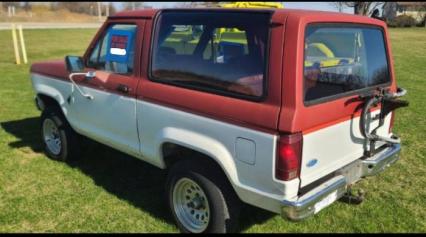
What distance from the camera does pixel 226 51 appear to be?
3434 mm

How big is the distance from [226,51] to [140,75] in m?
0.78

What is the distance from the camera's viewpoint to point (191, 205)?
353 cm

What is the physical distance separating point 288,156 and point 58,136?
3357 mm


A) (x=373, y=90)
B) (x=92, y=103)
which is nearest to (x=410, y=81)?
(x=373, y=90)

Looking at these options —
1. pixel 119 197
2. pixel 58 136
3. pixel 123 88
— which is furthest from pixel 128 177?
pixel 123 88

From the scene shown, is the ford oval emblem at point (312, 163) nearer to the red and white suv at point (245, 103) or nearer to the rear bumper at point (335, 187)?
the red and white suv at point (245, 103)

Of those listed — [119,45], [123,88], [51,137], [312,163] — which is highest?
[119,45]

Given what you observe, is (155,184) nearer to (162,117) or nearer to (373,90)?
(162,117)

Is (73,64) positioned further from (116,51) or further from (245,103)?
(245,103)

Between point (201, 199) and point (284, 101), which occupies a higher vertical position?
point (284, 101)

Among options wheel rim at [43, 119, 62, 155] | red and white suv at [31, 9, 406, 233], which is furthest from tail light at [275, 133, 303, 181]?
wheel rim at [43, 119, 62, 155]

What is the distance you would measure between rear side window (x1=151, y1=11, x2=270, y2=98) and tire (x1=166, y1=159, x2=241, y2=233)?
2.09ft

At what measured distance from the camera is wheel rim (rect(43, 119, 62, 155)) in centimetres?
514

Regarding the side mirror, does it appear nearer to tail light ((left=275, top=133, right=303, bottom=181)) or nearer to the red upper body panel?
the red upper body panel
